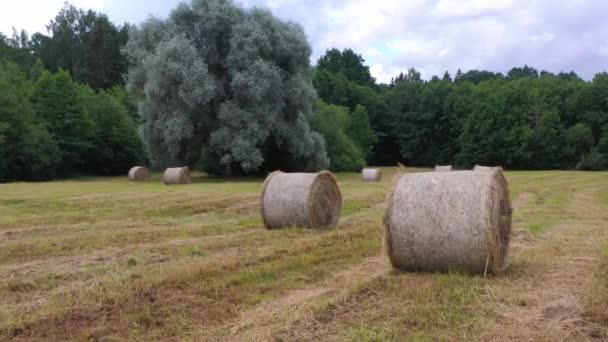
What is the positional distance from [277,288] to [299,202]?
19.1 ft

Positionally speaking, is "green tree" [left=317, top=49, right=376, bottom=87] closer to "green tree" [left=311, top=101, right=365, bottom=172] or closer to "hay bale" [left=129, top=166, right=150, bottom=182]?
"green tree" [left=311, top=101, right=365, bottom=172]

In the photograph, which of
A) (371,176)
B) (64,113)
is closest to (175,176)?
(371,176)

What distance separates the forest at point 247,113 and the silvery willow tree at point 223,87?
0.27 ft

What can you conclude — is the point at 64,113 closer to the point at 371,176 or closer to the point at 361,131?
the point at 371,176

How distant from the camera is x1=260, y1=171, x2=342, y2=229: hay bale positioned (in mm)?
13328

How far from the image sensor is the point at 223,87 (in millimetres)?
36688

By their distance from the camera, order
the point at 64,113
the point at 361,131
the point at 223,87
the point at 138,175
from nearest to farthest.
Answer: the point at 223,87 → the point at 138,175 → the point at 64,113 → the point at 361,131

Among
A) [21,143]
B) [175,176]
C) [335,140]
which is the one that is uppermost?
[21,143]

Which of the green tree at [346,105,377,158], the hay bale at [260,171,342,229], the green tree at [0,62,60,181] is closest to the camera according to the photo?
the hay bale at [260,171,342,229]

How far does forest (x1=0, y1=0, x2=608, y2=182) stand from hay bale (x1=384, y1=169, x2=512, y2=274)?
2627 cm

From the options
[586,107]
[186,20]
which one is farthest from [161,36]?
[586,107]

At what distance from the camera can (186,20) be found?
3738cm

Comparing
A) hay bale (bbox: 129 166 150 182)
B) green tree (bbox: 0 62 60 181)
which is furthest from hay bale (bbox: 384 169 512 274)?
green tree (bbox: 0 62 60 181)

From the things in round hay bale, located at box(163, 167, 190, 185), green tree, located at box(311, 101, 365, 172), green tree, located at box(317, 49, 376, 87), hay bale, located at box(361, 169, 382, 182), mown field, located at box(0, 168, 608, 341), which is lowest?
mown field, located at box(0, 168, 608, 341)
